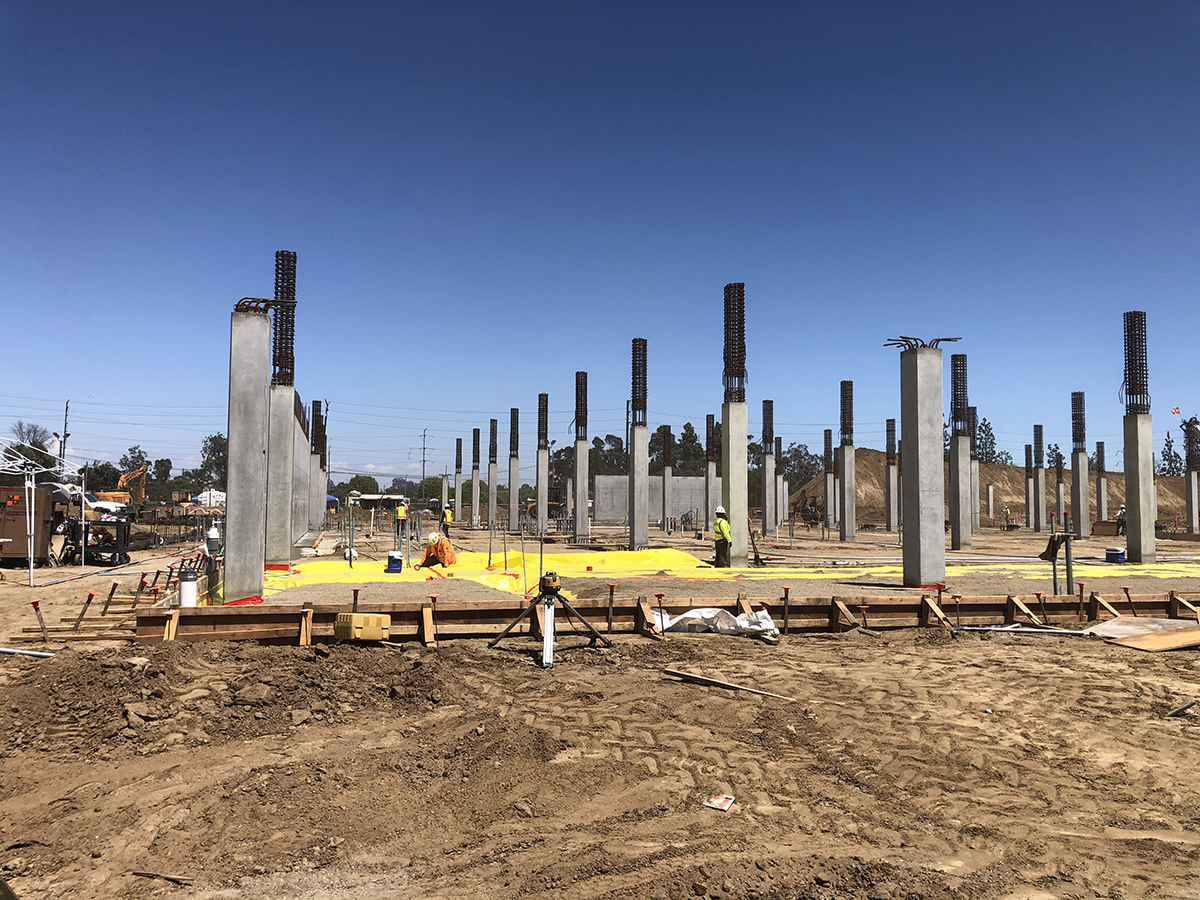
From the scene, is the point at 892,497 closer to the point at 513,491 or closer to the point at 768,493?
the point at 768,493

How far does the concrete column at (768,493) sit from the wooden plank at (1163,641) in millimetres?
26686

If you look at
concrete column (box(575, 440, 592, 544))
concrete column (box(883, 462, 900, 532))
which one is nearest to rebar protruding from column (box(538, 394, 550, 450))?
concrete column (box(575, 440, 592, 544))

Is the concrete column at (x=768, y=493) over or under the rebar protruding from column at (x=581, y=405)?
under

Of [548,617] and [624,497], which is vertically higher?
[624,497]

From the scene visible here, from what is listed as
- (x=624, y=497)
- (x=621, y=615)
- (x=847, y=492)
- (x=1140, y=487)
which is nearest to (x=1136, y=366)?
(x=1140, y=487)

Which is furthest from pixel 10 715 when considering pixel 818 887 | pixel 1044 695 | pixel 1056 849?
pixel 1044 695

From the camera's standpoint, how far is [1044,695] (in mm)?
7480

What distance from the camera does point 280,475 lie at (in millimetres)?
19172

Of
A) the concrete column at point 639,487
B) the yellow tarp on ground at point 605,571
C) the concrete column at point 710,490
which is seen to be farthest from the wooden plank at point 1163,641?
the concrete column at point 710,490

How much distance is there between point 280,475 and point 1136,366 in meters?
24.8

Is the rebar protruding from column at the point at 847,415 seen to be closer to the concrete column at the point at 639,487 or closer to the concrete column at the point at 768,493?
the concrete column at the point at 768,493

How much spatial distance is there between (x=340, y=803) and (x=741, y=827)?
8.51 feet

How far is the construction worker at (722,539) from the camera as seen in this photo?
18.8 m

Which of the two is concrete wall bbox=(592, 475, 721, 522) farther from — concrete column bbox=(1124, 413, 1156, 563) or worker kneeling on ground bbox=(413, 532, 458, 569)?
worker kneeling on ground bbox=(413, 532, 458, 569)
